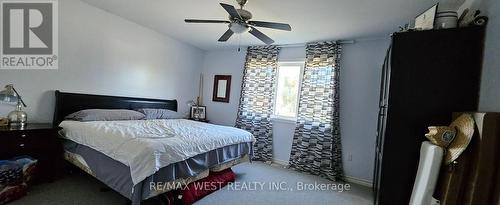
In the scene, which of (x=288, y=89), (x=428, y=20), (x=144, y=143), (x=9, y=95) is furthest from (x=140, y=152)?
(x=288, y=89)

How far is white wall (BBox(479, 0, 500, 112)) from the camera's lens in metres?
1.34

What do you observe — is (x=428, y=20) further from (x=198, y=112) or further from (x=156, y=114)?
(x=198, y=112)

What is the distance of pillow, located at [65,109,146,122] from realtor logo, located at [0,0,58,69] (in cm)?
72

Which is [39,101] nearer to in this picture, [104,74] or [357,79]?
[104,74]

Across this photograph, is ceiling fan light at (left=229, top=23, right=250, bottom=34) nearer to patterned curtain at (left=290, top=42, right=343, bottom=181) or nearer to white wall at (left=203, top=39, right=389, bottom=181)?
patterned curtain at (left=290, top=42, right=343, bottom=181)

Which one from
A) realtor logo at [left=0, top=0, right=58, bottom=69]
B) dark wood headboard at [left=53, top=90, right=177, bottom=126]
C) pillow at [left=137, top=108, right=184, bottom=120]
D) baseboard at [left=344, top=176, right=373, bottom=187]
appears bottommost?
baseboard at [left=344, top=176, right=373, bottom=187]

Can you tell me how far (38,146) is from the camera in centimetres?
257

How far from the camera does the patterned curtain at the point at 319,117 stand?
365 cm

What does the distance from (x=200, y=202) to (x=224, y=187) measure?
1.64 feet

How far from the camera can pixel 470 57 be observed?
1539 mm

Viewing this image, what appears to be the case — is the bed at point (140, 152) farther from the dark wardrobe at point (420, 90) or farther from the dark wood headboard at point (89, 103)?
the dark wardrobe at point (420, 90)

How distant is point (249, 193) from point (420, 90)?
214 centimetres

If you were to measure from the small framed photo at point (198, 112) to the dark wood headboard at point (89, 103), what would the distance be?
2.87ft

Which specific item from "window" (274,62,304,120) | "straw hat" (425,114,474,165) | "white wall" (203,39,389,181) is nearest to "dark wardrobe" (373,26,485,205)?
"straw hat" (425,114,474,165)
